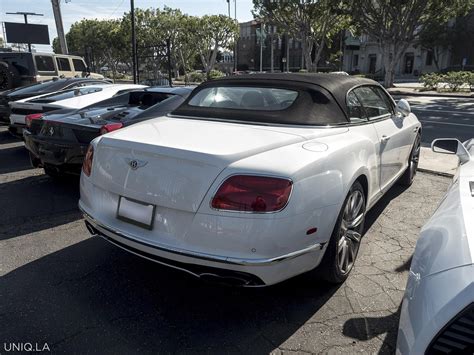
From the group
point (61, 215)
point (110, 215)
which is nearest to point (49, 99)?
point (61, 215)

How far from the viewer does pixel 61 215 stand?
4.43 meters

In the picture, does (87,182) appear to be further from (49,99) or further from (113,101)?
(49,99)

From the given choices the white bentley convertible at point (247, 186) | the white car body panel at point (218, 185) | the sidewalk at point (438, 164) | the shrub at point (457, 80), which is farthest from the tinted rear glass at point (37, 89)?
the shrub at point (457, 80)

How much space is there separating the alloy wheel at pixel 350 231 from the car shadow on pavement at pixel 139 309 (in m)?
0.25

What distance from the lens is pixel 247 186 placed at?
7.45 ft

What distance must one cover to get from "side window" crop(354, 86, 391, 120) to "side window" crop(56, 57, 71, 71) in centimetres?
1472

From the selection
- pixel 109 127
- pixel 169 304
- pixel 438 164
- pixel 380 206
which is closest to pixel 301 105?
pixel 169 304

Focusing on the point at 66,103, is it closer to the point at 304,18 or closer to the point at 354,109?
the point at 354,109

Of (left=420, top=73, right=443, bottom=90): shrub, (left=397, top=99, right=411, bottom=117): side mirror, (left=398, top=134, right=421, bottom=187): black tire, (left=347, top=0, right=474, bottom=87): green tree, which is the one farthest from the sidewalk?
(left=347, top=0, right=474, bottom=87): green tree

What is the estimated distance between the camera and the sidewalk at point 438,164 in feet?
20.7

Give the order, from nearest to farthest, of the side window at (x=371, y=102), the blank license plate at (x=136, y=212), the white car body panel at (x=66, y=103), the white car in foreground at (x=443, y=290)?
the white car in foreground at (x=443, y=290)
the blank license plate at (x=136, y=212)
the side window at (x=371, y=102)
the white car body panel at (x=66, y=103)

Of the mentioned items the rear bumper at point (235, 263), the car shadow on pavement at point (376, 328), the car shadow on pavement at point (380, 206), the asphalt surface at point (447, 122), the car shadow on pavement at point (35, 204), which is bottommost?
the asphalt surface at point (447, 122)

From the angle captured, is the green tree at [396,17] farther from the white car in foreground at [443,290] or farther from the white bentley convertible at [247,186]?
the white car in foreground at [443,290]

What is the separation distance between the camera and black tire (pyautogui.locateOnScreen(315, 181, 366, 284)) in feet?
8.89
